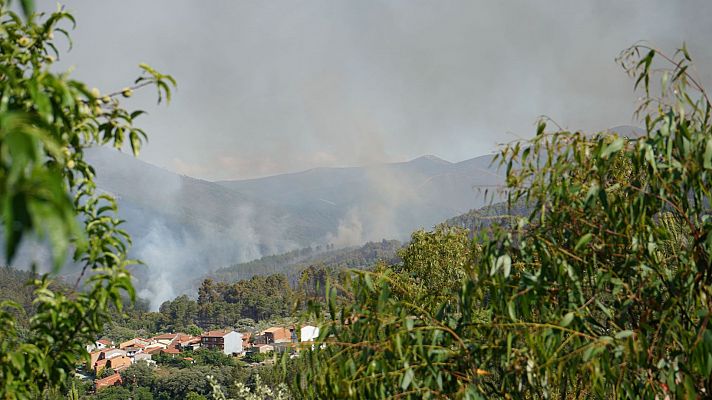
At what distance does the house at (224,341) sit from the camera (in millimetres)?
47344

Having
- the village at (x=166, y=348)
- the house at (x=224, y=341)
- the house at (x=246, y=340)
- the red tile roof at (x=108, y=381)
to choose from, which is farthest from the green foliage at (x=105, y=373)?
the house at (x=246, y=340)

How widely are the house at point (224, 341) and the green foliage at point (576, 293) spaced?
157ft

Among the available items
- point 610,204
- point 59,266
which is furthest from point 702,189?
point 59,266

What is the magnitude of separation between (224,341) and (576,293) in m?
49.2

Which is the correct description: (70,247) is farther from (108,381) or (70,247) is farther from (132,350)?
(132,350)

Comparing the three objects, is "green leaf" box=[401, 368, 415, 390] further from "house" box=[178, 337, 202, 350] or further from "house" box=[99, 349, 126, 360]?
"house" box=[178, 337, 202, 350]

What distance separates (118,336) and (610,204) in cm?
6090

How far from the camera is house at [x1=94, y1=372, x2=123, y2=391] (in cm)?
3349

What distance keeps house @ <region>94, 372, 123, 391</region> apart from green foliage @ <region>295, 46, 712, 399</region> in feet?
120

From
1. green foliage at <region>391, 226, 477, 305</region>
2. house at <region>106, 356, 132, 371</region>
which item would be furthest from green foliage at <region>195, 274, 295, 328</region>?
green foliage at <region>391, 226, 477, 305</region>

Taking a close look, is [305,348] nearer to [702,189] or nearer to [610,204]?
[610,204]

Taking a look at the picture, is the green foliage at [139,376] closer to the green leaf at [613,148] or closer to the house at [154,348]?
the house at [154,348]

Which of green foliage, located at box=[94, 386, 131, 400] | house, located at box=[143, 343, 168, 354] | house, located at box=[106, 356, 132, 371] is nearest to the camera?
green foliage, located at box=[94, 386, 131, 400]

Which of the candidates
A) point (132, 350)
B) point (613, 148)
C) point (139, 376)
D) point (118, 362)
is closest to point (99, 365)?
point (118, 362)
